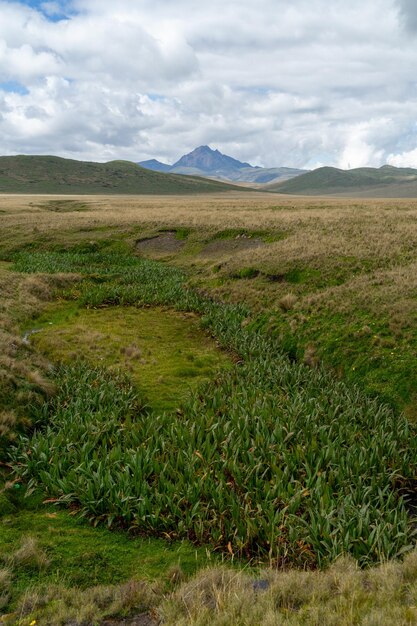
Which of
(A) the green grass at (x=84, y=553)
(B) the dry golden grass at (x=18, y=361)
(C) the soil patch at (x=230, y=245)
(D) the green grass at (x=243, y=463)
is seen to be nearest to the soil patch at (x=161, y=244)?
(C) the soil patch at (x=230, y=245)

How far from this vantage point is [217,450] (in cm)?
1093

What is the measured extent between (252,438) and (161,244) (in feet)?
109

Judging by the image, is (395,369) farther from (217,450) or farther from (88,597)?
(88,597)

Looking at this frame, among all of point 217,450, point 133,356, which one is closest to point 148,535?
point 217,450

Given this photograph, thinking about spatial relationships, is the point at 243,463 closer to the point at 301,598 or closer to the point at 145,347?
the point at 301,598

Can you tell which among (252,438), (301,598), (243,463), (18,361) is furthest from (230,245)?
(301,598)

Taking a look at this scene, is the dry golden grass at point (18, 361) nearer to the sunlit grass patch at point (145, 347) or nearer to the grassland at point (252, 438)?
the grassland at point (252, 438)

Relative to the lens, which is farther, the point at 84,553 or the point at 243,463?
the point at 243,463

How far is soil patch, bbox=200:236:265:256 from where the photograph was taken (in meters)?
36.9

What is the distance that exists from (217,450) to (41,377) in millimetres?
6979

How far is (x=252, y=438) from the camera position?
1130 centimetres

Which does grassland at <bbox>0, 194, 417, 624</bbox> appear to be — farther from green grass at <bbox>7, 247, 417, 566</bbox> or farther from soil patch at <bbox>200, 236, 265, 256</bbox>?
soil patch at <bbox>200, 236, 265, 256</bbox>

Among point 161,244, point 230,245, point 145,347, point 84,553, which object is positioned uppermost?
point 230,245

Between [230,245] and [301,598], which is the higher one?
[230,245]
